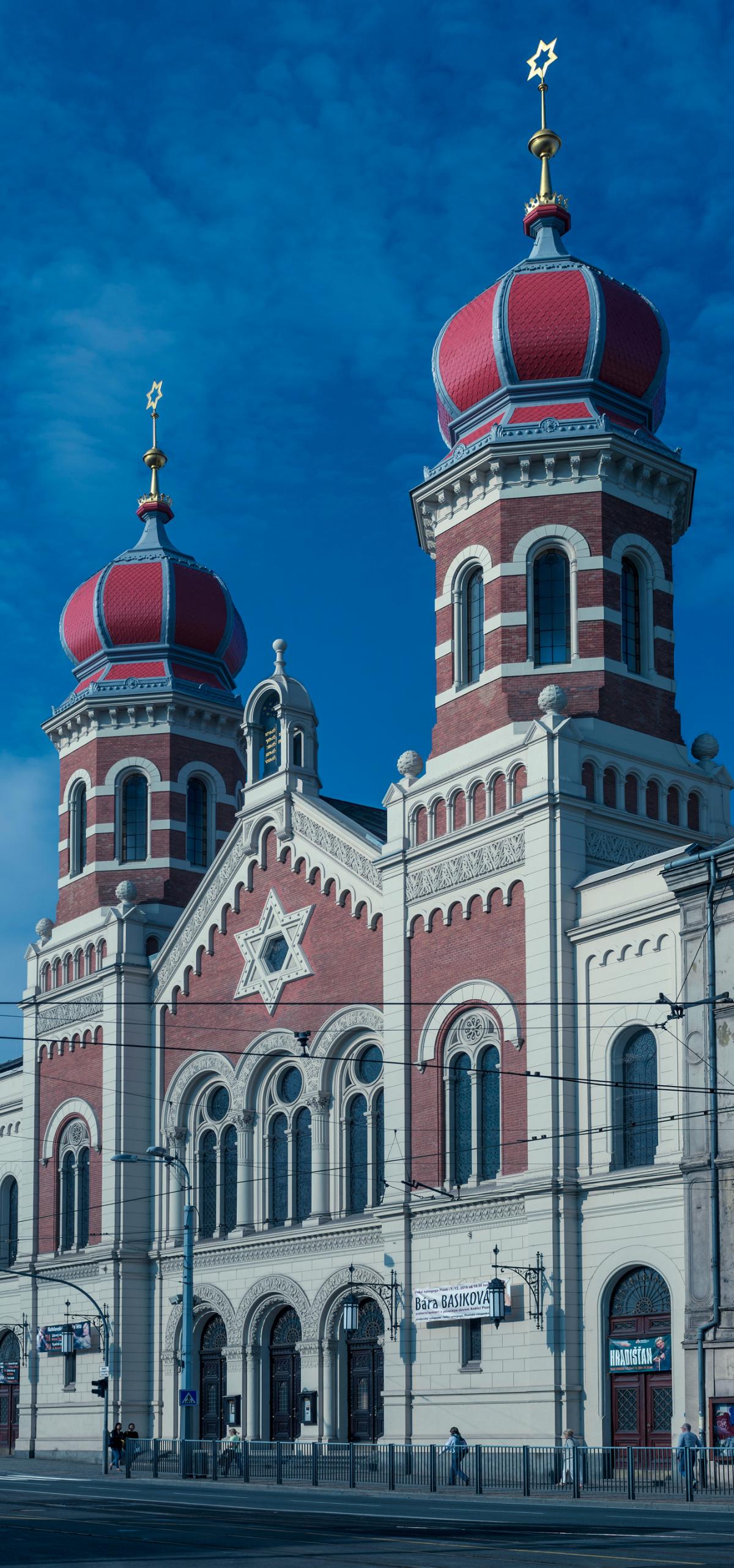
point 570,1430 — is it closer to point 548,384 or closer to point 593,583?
point 593,583

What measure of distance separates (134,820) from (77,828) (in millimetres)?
2094

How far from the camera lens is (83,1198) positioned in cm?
5628

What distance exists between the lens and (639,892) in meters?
38.9

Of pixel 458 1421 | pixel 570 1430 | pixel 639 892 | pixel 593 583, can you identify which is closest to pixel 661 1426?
pixel 570 1430

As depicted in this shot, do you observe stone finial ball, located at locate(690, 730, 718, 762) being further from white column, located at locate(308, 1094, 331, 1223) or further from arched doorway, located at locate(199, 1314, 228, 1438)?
arched doorway, located at locate(199, 1314, 228, 1438)

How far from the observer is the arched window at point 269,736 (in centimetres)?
5209

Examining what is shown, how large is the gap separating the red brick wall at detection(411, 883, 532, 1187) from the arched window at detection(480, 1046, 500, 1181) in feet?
1.87

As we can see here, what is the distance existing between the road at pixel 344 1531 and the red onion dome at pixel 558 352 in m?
23.3

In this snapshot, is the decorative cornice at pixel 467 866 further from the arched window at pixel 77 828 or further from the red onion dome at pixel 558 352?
the arched window at pixel 77 828

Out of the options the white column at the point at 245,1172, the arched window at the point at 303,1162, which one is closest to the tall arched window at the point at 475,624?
the arched window at the point at 303,1162

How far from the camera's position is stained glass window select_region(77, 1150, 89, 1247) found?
55.8 meters

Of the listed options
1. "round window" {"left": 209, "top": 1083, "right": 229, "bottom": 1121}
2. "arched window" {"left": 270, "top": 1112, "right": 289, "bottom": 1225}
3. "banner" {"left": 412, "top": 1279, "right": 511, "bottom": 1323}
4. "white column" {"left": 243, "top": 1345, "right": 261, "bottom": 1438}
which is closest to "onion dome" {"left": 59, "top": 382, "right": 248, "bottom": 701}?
"round window" {"left": 209, "top": 1083, "right": 229, "bottom": 1121}

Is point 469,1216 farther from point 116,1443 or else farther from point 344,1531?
point 344,1531

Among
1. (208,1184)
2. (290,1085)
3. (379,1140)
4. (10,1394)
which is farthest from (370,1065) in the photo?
(10,1394)
